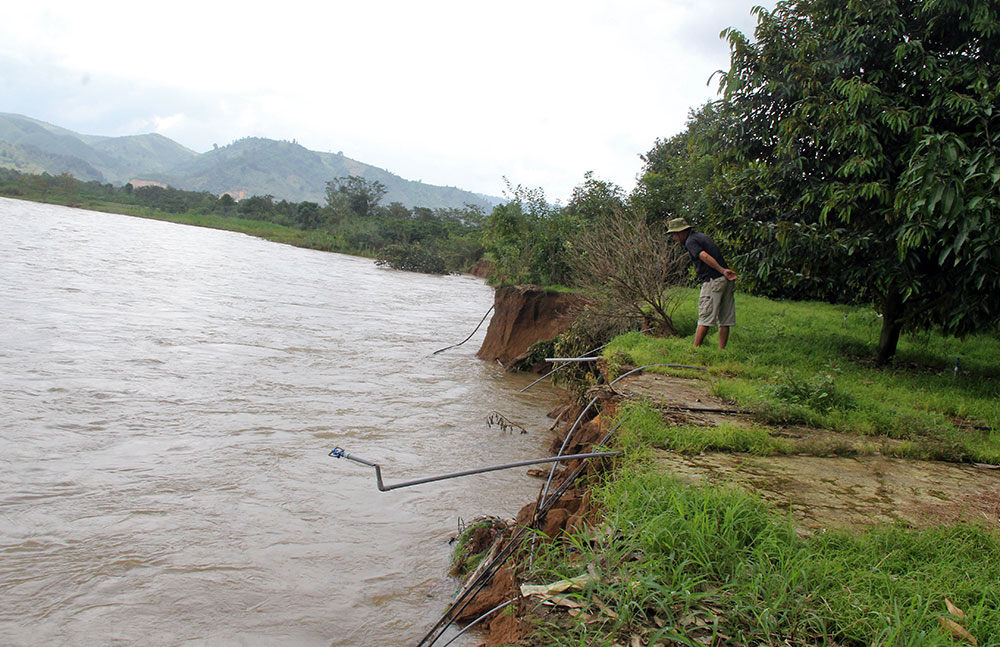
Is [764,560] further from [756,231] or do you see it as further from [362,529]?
[756,231]

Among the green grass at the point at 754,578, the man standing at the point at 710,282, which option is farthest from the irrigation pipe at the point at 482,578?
the man standing at the point at 710,282

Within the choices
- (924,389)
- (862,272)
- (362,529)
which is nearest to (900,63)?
(862,272)

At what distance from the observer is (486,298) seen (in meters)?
29.1

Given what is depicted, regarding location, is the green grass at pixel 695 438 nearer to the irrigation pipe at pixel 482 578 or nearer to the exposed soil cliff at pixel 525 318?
the irrigation pipe at pixel 482 578

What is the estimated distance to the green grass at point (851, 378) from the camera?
16.4 ft

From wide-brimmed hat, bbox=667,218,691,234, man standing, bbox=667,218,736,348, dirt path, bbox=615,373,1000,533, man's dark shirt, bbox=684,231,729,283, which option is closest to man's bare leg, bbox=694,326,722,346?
man standing, bbox=667,218,736,348

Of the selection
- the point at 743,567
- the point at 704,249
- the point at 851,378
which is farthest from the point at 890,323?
the point at 743,567

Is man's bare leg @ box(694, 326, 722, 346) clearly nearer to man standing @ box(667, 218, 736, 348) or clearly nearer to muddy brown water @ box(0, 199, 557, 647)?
man standing @ box(667, 218, 736, 348)

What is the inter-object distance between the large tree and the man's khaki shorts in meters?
0.56

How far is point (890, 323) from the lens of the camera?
7988 mm

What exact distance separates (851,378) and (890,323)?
4.85 feet

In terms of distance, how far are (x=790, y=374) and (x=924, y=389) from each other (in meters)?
1.64

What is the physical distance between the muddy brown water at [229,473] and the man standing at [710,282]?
258 cm

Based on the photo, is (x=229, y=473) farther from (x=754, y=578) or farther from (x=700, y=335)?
(x=700, y=335)
